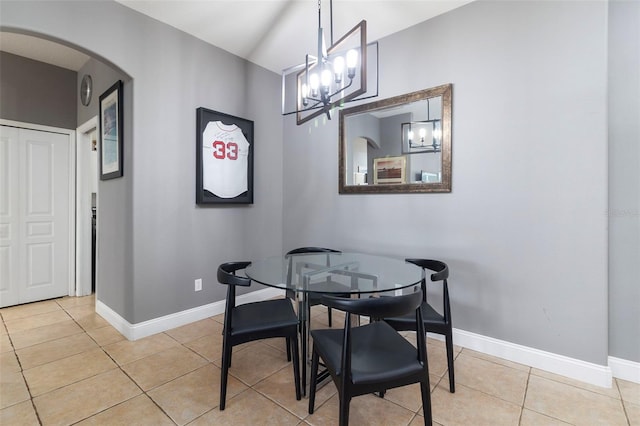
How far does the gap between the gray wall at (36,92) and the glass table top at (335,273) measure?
3275mm

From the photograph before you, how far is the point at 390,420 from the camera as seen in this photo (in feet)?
5.14

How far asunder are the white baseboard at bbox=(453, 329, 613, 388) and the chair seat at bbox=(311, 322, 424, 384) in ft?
3.50

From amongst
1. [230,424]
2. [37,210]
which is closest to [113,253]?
[37,210]

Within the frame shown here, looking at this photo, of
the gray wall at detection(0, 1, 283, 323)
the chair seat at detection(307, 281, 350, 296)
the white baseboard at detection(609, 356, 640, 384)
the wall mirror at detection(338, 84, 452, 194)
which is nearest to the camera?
the chair seat at detection(307, 281, 350, 296)

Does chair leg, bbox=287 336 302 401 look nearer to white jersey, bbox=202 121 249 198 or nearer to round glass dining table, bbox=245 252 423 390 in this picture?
round glass dining table, bbox=245 252 423 390

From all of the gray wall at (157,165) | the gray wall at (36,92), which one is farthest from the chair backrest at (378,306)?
the gray wall at (36,92)

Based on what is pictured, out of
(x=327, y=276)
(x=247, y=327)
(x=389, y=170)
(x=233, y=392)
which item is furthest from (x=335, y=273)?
(x=389, y=170)

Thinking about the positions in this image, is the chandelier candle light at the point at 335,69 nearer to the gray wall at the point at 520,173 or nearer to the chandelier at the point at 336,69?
the chandelier at the point at 336,69

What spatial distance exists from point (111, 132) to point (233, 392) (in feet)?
8.29

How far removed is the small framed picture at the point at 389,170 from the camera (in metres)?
2.62

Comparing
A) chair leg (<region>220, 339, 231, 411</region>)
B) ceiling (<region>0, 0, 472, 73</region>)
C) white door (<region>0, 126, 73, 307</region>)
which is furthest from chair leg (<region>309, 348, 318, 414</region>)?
white door (<region>0, 126, 73, 307</region>)

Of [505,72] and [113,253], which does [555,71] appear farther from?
[113,253]

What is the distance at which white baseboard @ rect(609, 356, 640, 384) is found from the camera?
189 centimetres

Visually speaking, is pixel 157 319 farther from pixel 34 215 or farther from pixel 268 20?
pixel 268 20
